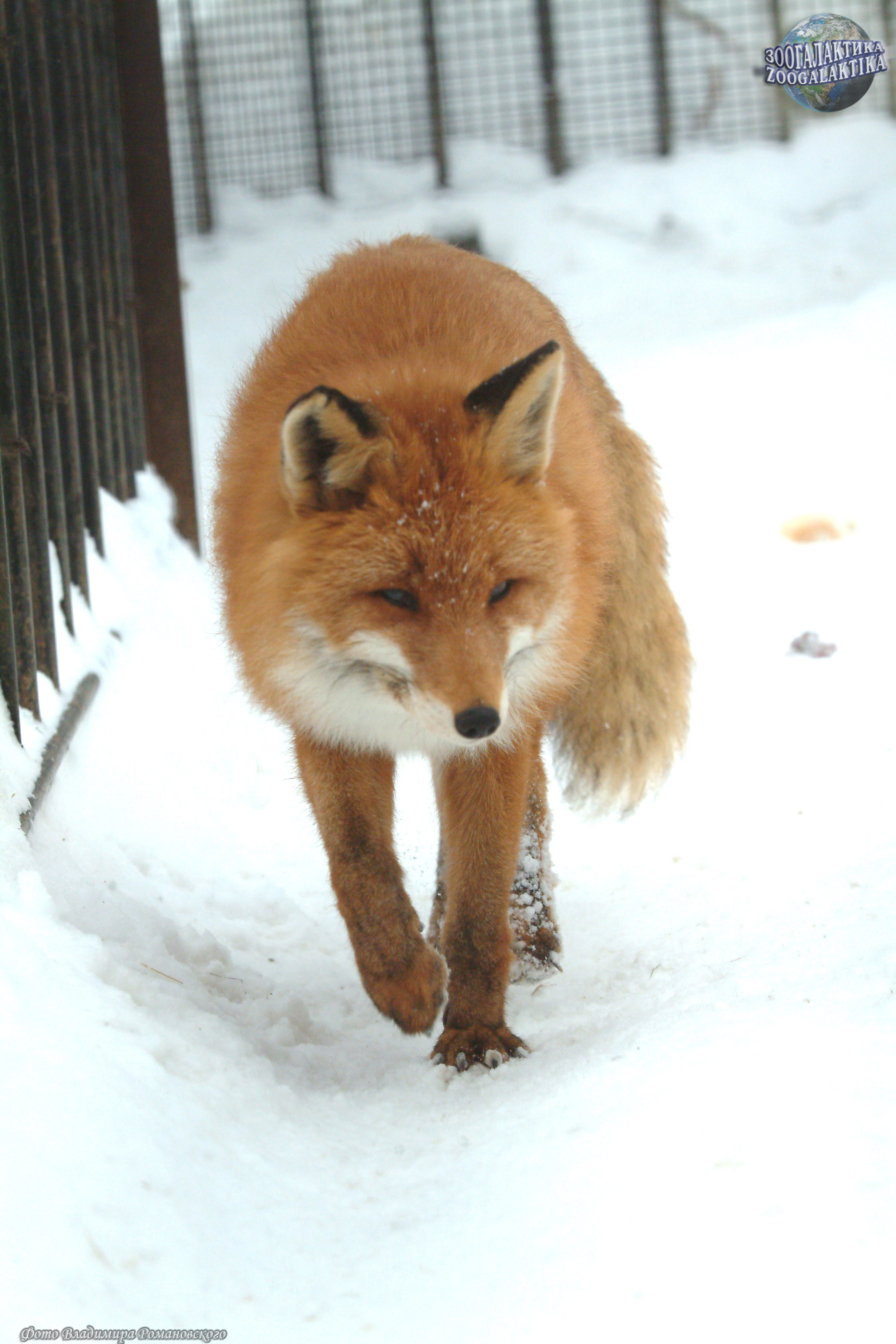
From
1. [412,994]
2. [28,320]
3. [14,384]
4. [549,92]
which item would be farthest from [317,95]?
[412,994]

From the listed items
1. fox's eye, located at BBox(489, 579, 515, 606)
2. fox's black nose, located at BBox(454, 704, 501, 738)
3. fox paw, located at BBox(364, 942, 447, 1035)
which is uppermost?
fox's eye, located at BBox(489, 579, 515, 606)

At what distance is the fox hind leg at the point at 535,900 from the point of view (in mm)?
3422

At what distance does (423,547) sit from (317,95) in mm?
8483

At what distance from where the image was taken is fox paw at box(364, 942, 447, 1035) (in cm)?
270

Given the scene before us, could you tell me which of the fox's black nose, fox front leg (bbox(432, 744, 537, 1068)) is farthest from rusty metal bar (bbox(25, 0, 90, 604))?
the fox's black nose

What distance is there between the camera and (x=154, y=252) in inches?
240

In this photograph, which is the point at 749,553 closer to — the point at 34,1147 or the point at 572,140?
the point at 572,140

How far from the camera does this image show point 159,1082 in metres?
2.06

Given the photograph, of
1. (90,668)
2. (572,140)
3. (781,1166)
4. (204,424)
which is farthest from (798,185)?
(781,1166)

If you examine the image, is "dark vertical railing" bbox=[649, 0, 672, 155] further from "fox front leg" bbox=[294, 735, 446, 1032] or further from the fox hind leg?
"fox front leg" bbox=[294, 735, 446, 1032]

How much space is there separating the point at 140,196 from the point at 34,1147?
541 cm

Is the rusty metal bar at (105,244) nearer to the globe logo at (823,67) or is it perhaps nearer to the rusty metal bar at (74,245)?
the rusty metal bar at (74,245)

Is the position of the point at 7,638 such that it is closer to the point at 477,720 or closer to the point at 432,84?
the point at 477,720

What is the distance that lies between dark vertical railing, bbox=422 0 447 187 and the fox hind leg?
24.1ft
